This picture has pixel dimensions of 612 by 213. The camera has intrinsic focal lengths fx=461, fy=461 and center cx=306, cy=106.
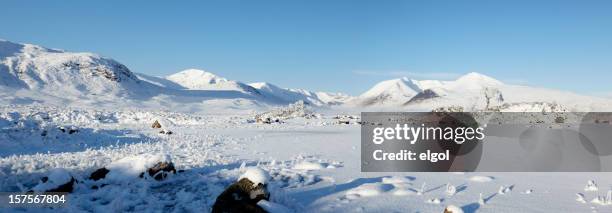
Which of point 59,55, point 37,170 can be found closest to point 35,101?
point 59,55

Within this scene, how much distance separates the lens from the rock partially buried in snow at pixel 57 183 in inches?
314

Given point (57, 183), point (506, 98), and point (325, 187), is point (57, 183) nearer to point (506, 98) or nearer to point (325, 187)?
point (325, 187)

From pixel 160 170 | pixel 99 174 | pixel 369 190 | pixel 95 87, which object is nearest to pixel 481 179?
pixel 369 190

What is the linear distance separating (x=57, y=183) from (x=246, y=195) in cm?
372

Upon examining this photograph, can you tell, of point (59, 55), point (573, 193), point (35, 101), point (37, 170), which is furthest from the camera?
point (59, 55)

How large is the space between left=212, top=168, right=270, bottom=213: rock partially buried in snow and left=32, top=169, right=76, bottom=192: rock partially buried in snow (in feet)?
10.5

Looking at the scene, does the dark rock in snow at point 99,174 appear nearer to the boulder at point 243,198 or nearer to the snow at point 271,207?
the boulder at point 243,198

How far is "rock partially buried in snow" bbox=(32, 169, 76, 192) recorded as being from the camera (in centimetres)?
798

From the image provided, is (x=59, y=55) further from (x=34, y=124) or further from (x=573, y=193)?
(x=573, y=193)

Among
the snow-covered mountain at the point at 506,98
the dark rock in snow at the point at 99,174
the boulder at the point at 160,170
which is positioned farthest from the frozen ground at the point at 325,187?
the snow-covered mountain at the point at 506,98

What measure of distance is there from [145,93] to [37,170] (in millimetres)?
98105

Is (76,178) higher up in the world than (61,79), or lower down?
lower down

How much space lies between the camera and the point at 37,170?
976 centimetres

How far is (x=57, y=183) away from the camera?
8.10 m
